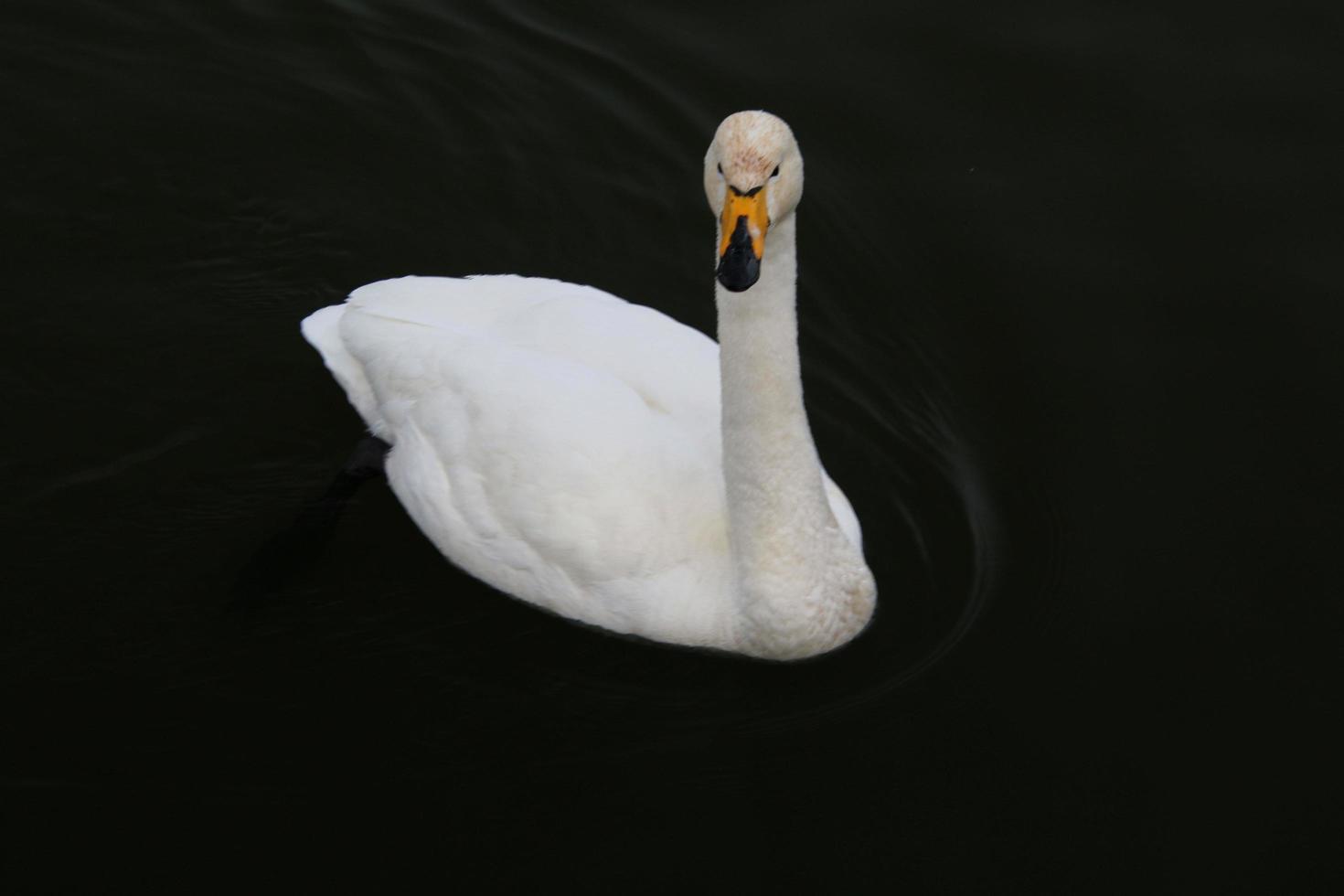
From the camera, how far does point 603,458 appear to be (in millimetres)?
6395

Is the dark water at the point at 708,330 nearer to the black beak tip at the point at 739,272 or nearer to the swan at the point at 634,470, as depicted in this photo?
the swan at the point at 634,470

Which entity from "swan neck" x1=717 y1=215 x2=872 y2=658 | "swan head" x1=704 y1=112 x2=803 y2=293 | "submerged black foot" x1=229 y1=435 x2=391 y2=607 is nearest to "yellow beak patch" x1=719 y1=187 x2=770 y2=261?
"swan head" x1=704 y1=112 x2=803 y2=293

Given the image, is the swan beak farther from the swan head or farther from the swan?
the swan

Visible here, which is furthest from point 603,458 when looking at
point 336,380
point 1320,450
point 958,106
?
point 958,106

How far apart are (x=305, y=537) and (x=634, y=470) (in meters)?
1.65

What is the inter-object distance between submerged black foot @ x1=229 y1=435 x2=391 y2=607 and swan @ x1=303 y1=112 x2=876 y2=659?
0.29 metres

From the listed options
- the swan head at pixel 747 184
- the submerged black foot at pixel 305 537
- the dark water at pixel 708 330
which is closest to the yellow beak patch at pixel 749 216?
the swan head at pixel 747 184

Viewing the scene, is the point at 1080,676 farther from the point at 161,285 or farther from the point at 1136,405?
the point at 161,285

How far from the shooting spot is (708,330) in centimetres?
855

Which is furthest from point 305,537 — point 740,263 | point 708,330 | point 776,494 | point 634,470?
point 740,263

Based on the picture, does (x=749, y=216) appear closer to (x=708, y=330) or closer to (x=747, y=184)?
(x=747, y=184)

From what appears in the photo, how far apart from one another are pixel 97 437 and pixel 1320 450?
5.45 meters

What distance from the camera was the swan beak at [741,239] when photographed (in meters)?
5.22

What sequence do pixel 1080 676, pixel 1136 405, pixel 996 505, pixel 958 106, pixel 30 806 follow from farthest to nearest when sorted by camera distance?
pixel 958 106
pixel 1136 405
pixel 996 505
pixel 1080 676
pixel 30 806
